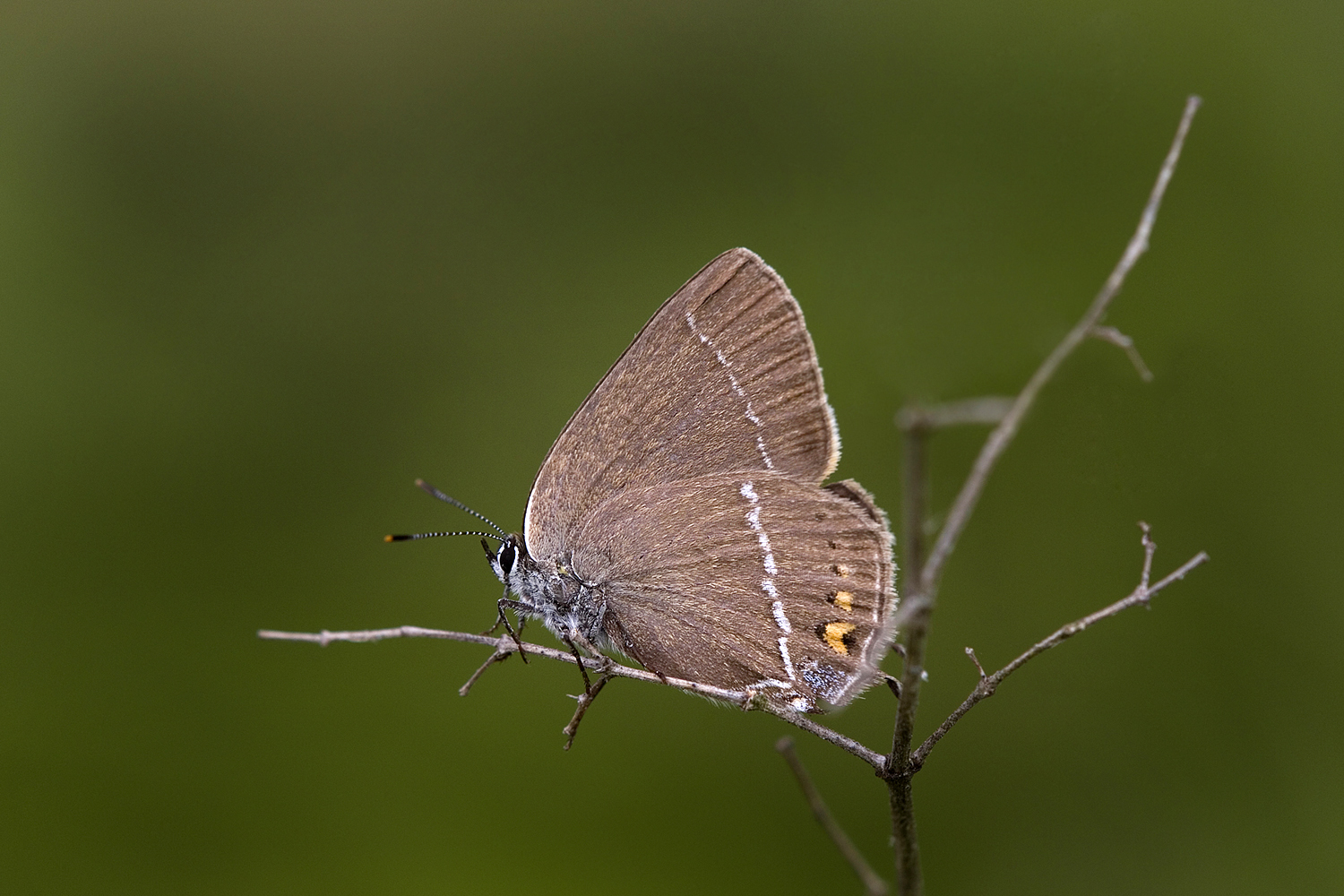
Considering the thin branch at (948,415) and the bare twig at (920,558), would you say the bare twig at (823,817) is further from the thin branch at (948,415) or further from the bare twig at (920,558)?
the thin branch at (948,415)

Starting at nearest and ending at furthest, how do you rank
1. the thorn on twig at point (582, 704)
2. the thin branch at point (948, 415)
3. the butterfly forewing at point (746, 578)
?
1. the thin branch at point (948, 415)
2. the thorn on twig at point (582, 704)
3. the butterfly forewing at point (746, 578)

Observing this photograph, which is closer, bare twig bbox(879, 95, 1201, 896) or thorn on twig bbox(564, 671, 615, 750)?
bare twig bbox(879, 95, 1201, 896)

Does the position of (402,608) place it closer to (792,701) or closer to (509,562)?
(509,562)

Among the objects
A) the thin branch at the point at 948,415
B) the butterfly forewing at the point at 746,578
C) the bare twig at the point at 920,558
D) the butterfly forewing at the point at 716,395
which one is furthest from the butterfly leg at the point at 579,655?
Result: the thin branch at the point at 948,415

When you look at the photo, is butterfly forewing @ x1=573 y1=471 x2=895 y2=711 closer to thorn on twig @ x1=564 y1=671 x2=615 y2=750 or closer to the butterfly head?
the butterfly head

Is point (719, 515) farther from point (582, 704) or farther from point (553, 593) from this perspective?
point (582, 704)

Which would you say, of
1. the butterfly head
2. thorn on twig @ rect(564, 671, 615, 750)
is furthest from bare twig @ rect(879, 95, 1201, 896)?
the butterfly head
